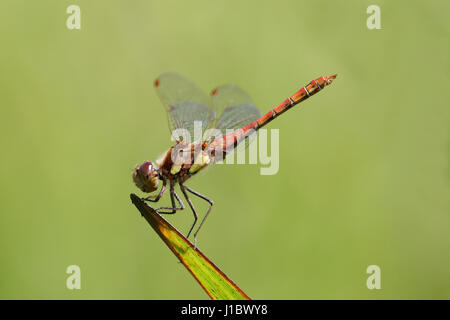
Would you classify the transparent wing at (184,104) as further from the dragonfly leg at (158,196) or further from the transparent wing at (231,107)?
the dragonfly leg at (158,196)

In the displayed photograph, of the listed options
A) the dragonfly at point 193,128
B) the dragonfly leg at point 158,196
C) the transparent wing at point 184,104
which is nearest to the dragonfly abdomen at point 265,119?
the dragonfly at point 193,128

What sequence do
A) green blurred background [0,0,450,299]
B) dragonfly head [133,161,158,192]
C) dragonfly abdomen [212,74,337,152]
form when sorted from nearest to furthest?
dragonfly head [133,161,158,192] < dragonfly abdomen [212,74,337,152] < green blurred background [0,0,450,299]

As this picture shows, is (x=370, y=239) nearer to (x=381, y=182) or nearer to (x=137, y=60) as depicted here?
(x=381, y=182)

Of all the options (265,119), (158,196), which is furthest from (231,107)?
(158,196)

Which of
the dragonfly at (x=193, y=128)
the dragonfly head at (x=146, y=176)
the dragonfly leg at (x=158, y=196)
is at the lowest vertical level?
the dragonfly leg at (x=158, y=196)

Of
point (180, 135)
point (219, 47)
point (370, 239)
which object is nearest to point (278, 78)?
point (219, 47)

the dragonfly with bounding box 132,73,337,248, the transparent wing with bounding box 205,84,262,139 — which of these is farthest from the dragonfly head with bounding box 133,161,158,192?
the transparent wing with bounding box 205,84,262,139

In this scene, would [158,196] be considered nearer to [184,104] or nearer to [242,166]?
[184,104]

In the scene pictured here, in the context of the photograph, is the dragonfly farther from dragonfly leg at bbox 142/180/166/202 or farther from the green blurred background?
the green blurred background
